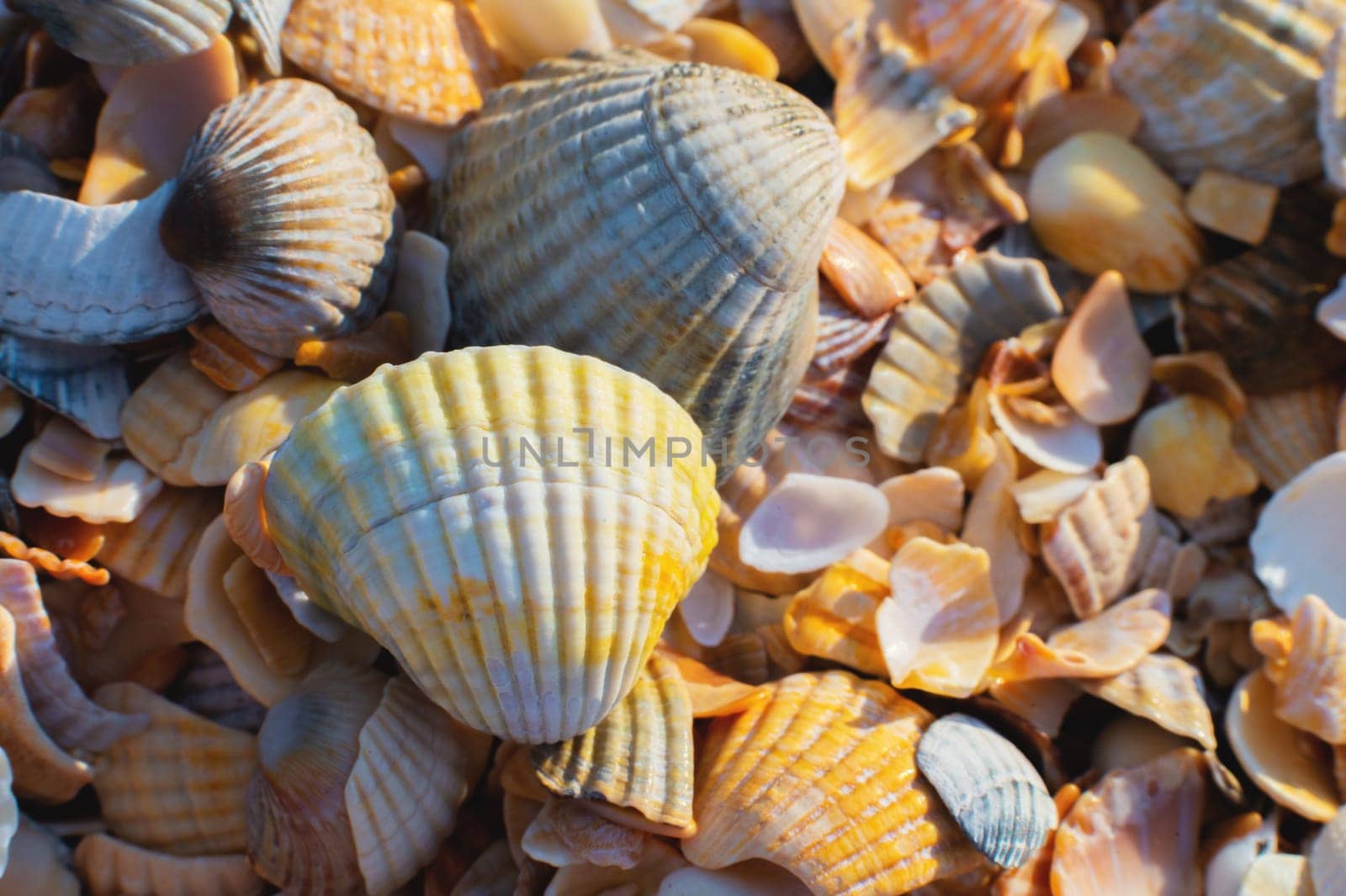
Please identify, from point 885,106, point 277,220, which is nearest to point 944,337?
point 885,106

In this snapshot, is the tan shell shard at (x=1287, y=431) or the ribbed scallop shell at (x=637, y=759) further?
the tan shell shard at (x=1287, y=431)

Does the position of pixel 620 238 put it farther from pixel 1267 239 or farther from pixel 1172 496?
pixel 1267 239

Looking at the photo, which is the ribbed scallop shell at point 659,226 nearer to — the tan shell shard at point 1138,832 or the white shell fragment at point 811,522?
the white shell fragment at point 811,522

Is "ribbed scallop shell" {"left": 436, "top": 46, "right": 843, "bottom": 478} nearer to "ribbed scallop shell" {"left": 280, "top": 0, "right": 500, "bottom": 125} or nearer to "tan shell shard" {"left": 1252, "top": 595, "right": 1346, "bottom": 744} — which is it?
"ribbed scallop shell" {"left": 280, "top": 0, "right": 500, "bottom": 125}

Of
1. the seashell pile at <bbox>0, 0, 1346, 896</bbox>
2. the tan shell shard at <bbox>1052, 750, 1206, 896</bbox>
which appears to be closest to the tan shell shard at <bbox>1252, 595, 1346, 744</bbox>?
the seashell pile at <bbox>0, 0, 1346, 896</bbox>

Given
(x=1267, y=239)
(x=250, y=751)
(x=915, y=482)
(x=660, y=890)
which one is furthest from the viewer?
(x=1267, y=239)

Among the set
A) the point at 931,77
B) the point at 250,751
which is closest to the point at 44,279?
the point at 250,751

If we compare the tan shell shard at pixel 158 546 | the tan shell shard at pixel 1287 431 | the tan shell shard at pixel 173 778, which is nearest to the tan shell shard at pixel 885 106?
the tan shell shard at pixel 1287 431
